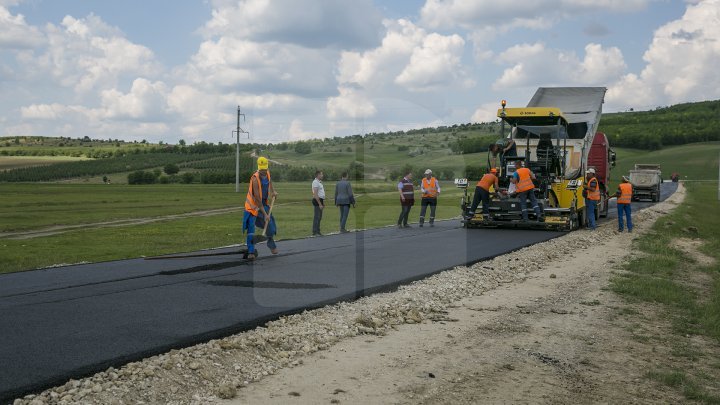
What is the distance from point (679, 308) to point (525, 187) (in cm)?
927

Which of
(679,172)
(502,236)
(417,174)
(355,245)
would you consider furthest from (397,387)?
(679,172)

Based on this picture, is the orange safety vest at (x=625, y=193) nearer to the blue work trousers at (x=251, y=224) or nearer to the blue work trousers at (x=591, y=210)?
the blue work trousers at (x=591, y=210)

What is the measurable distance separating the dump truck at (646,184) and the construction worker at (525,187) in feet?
105

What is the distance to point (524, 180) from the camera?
1925 centimetres

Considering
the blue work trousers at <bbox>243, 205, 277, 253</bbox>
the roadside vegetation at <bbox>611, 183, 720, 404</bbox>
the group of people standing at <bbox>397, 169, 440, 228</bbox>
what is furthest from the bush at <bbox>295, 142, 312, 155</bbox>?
the blue work trousers at <bbox>243, 205, 277, 253</bbox>

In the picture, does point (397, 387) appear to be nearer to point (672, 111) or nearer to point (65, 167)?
point (65, 167)

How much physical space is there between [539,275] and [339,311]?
203 inches

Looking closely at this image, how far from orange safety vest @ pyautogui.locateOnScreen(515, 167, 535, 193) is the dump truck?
108 feet

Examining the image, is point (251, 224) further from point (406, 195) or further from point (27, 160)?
point (27, 160)

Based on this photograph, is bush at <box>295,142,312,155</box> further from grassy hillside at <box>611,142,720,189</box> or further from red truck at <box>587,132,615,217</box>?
grassy hillside at <box>611,142,720,189</box>

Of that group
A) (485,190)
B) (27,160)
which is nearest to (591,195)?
(485,190)

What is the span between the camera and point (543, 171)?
67.4 feet

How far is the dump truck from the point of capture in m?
48.7

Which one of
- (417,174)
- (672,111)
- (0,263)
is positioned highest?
(672,111)
